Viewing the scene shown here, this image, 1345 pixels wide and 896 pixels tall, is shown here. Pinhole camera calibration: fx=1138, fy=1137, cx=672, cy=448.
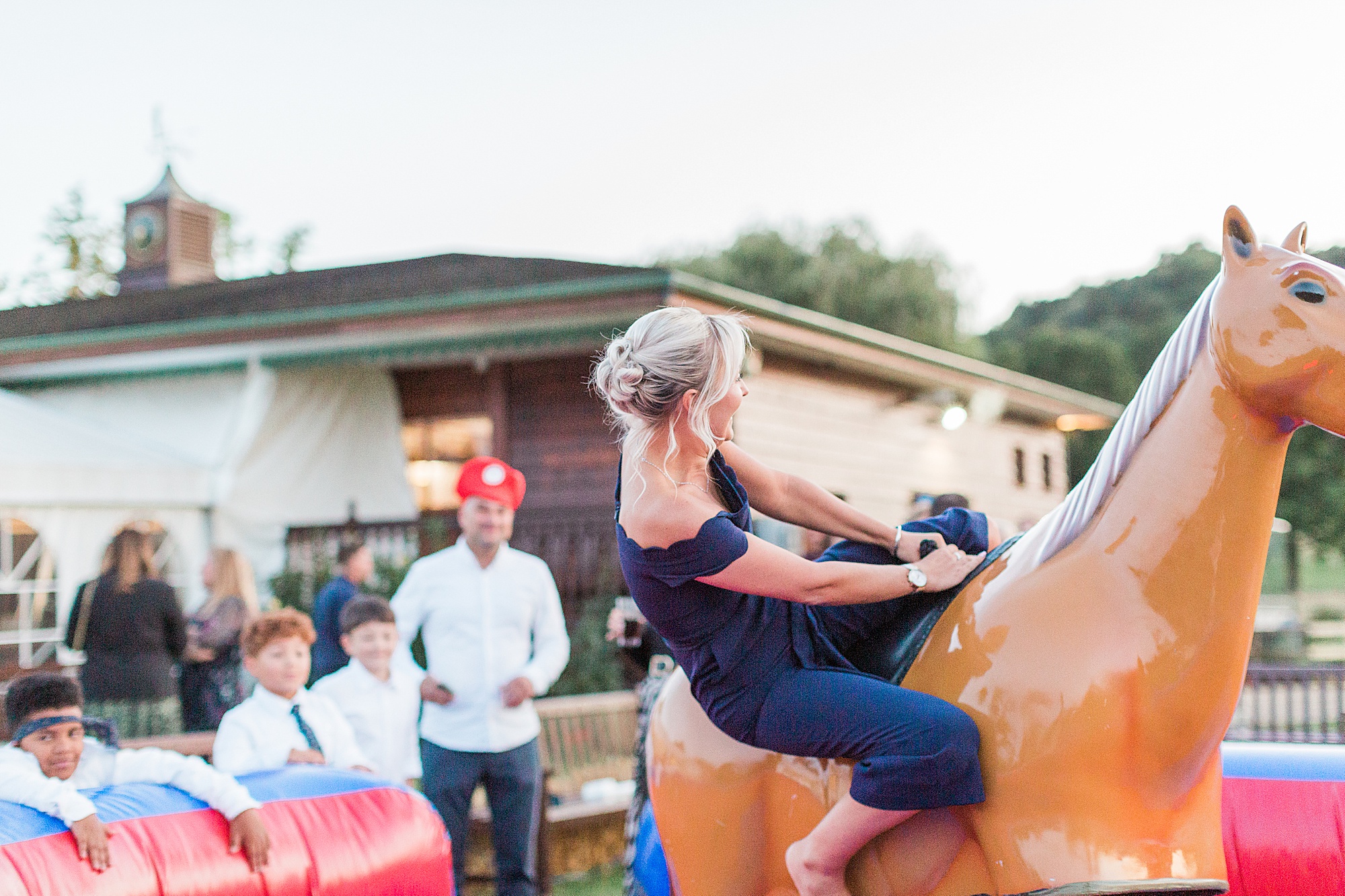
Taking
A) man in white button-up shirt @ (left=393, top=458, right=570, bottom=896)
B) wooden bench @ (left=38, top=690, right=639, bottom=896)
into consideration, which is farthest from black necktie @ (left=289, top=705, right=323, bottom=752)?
wooden bench @ (left=38, top=690, right=639, bottom=896)

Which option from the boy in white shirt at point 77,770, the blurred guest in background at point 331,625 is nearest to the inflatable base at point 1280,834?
the boy in white shirt at point 77,770

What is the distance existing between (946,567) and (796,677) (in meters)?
0.41

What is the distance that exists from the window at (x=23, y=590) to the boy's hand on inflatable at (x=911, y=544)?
34.5ft

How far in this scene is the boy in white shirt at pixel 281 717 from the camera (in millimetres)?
4211

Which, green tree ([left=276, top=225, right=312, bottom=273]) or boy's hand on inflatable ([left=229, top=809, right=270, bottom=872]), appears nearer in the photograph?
boy's hand on inflatable ([left=229, top=809, right=270, bottom=872])

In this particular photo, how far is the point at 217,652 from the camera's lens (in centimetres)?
716

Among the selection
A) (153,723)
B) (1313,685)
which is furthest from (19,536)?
(1313,685)

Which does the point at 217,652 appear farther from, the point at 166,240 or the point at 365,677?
the point at 166,240

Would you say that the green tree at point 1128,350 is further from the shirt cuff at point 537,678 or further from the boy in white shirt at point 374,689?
the boy in white shirt at point 374,689

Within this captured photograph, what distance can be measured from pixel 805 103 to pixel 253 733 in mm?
17940

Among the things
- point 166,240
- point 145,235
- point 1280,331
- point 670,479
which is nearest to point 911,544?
point 670,479

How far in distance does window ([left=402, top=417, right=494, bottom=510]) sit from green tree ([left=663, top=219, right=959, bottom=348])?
827 inches

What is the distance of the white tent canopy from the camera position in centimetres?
1098

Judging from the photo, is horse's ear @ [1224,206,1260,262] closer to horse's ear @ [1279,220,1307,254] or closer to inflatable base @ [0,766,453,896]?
horse's ear @ [1279,220,1307,254]
